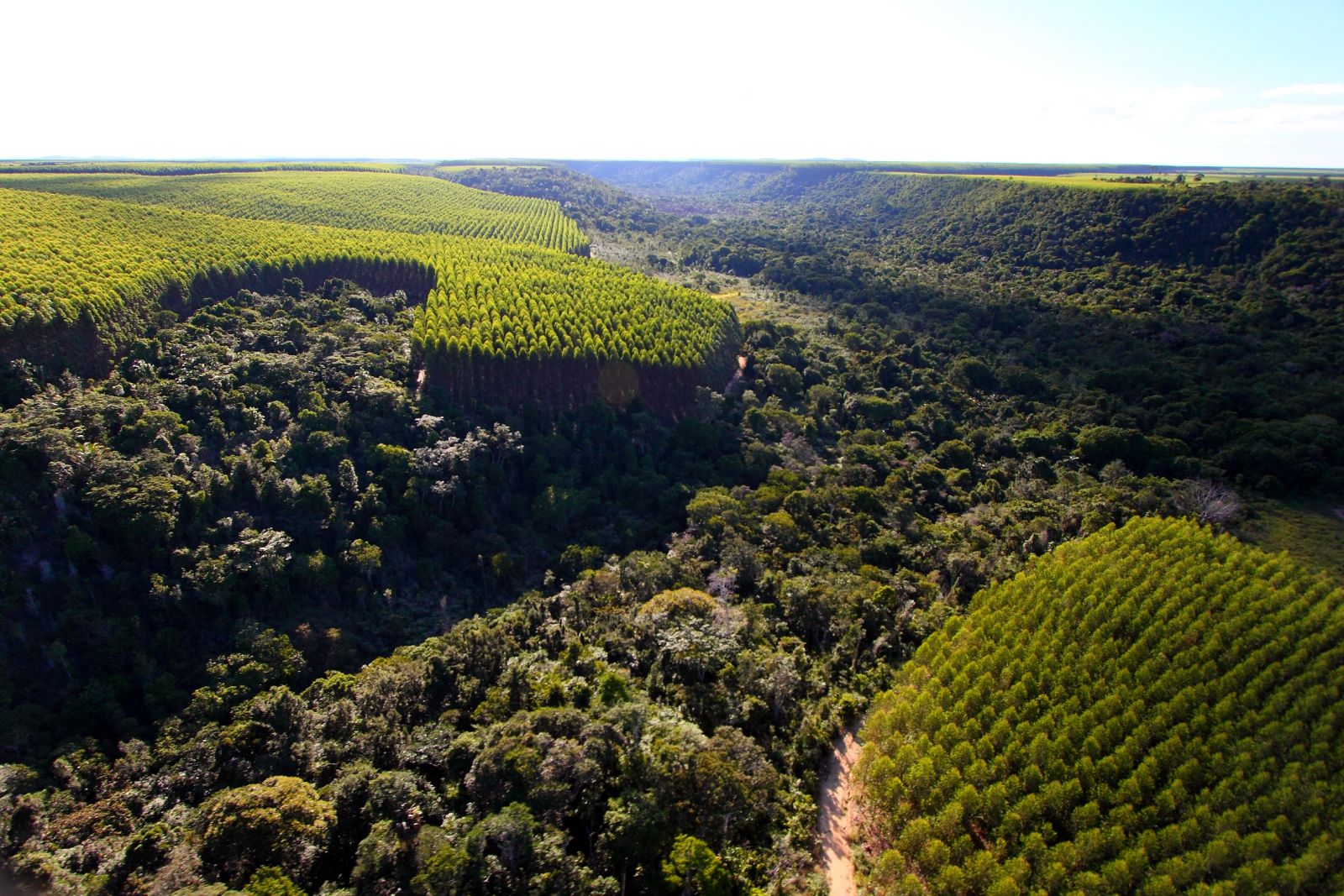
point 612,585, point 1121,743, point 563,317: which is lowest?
point 612,585

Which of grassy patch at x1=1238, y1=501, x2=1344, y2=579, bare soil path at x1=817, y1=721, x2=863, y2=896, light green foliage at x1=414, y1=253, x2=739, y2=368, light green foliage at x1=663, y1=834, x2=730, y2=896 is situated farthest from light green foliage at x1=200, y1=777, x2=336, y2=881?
grassy patch at x1=1238, y1=501, x2=1344, y2=579

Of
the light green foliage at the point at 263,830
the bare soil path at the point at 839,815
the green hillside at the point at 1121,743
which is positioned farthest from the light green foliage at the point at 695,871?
the light green foliage at the point at 263,830

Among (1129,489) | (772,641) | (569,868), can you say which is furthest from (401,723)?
(1129,489)

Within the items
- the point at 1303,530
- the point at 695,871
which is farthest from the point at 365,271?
the point at 1303,530

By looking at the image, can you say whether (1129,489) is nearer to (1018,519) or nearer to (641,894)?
(1018,519)

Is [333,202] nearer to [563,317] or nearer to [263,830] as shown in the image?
[563,317]

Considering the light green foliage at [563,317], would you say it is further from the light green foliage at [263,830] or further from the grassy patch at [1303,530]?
the grassy patch at [1303,530]
